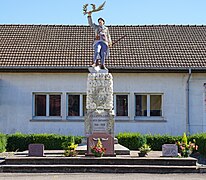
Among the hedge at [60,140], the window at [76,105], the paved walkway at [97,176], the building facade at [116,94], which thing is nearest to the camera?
the paved walkway at [97,176]

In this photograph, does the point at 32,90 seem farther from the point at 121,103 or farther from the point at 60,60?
the point at 121,103

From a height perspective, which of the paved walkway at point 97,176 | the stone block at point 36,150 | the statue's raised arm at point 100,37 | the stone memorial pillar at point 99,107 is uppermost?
the statue's raised arm at point 100,37

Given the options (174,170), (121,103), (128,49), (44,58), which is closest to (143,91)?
(121,103)

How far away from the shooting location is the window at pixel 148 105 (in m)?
25.3

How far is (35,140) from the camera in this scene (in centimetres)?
2203

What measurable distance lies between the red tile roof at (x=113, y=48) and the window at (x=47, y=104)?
1628 millimetres

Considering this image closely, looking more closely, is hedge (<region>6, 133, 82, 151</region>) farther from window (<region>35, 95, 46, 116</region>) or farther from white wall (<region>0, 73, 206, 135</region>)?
window (<region>35, 95, 46, 116</region>)

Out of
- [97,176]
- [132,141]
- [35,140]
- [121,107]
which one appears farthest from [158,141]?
[97,176]

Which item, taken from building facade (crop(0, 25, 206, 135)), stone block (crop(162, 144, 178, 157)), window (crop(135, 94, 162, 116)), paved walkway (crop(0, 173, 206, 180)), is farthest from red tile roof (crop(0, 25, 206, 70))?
paved walkway (crop(0, 173, 206, 180))

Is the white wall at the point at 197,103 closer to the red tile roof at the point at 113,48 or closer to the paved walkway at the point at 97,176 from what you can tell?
the red tile roof at the point at 113,48

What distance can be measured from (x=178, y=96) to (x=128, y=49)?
13.1ft

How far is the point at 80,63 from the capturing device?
25250mm

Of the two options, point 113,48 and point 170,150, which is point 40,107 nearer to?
point 113,48

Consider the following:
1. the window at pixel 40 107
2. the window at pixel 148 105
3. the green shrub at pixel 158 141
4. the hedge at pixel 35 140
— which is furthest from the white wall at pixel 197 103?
the window at pixel 40 107
